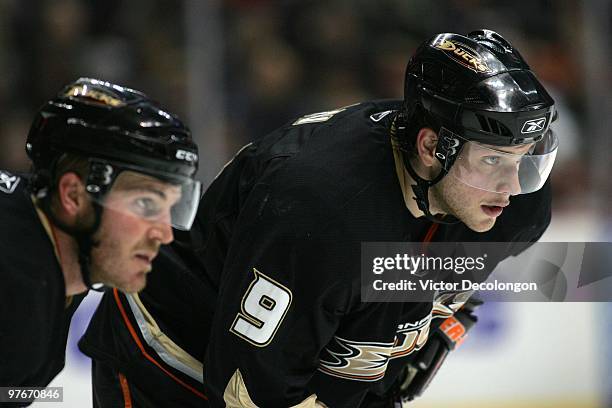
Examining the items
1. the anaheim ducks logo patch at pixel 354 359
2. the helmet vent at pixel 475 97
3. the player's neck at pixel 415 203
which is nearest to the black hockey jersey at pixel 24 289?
the anaheim ducks logo patch at pixel 354 359

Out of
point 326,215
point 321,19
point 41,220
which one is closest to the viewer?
point 41,220

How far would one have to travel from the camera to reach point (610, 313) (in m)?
3.46

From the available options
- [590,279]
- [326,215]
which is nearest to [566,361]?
[590,279]

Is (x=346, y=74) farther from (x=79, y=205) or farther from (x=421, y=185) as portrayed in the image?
(x=79, y=205)

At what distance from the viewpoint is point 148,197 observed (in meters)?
1.87

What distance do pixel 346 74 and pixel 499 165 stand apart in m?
2.23

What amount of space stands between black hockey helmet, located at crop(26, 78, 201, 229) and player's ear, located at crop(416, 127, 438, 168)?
537mm

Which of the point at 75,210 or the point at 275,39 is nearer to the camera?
the point at 75,210

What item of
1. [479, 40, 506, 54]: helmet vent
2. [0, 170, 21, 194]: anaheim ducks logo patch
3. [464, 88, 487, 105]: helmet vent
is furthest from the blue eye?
[479, 40, 506, 54]: helmet vent

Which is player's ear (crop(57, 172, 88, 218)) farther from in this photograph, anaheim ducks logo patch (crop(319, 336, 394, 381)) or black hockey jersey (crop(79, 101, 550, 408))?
anaheim ducks logo patch (crop(319, 336, 394, 381))

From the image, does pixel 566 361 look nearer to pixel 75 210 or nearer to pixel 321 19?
pixel 321 19

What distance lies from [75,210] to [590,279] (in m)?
1.43

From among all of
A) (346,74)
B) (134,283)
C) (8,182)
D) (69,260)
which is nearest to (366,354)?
(134,283)

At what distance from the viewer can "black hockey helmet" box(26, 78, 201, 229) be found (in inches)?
71.2
